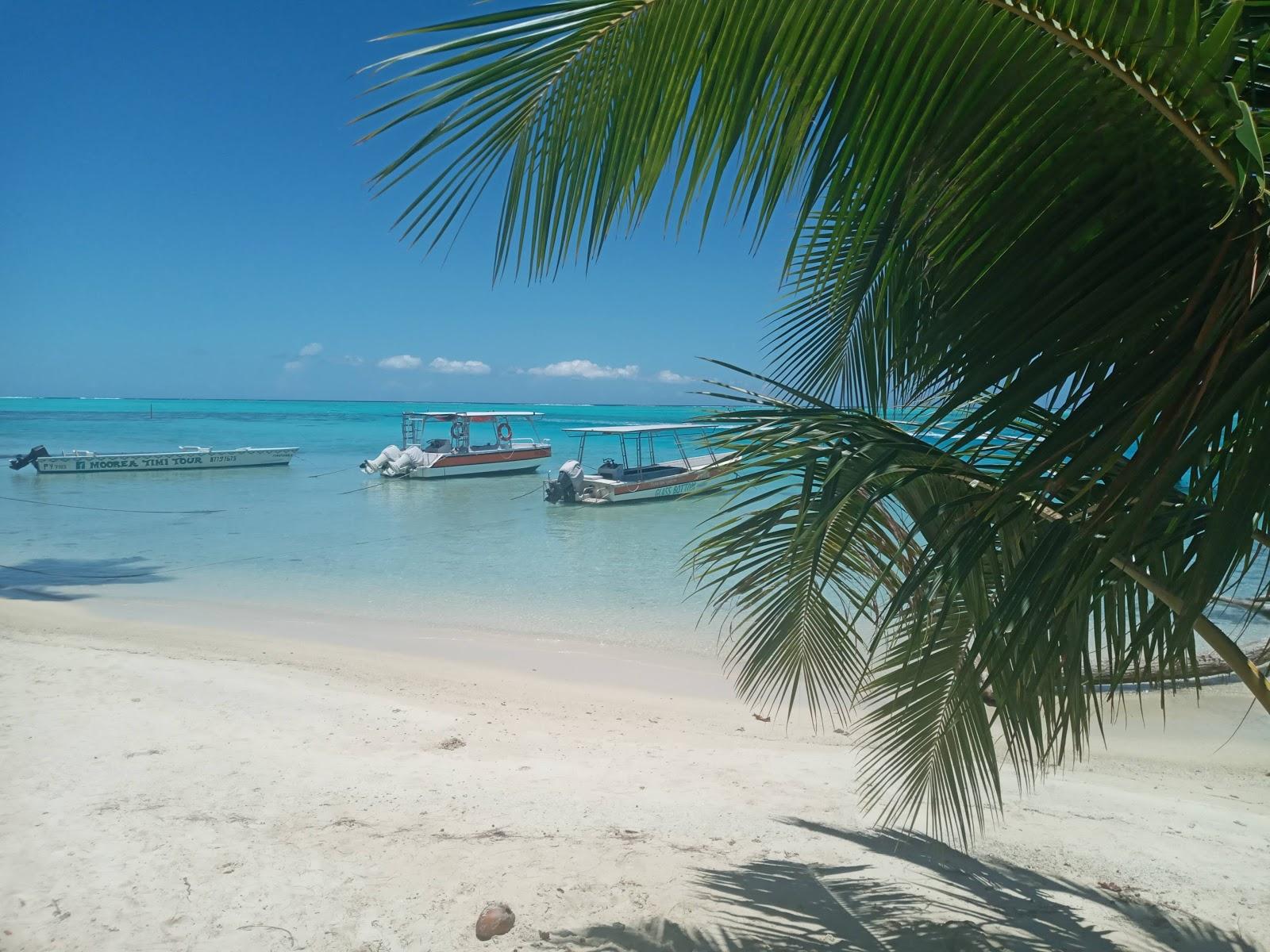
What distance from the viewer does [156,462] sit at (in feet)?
101

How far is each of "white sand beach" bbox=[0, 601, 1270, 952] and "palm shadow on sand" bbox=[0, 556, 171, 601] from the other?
5.94 metres

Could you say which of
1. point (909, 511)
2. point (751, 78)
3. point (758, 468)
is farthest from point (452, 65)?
point (909, 511)

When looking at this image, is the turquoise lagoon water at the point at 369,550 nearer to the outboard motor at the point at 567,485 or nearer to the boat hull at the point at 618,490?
the boat hull at the point at 618,490

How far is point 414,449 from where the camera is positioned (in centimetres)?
3284

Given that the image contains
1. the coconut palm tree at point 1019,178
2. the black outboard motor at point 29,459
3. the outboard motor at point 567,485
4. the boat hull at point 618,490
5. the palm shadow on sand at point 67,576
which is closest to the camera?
the coconut palm tree at point 1019,178

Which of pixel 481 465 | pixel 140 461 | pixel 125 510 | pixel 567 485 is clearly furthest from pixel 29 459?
pixel 567 485

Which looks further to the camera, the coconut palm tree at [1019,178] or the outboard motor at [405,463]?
the outboard motor at [405,463]

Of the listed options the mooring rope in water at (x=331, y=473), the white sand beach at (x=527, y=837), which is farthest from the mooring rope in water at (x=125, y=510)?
the white sand beach at (x=527, y=837)

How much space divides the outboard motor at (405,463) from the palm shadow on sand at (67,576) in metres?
16.6

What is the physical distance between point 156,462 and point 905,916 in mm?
33316

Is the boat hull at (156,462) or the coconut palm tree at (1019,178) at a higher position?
the coconut palm tree at (1019,178)

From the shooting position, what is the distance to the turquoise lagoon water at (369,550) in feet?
42.8

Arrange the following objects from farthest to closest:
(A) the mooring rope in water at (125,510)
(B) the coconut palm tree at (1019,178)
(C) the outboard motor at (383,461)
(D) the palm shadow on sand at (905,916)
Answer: (C) the outboard motor at (383,461)
(A) the mooring rope in water at (125,510)
(D) the palm shadow on sand at (905,916)
(B) the coconut palm tree at (1019,178)

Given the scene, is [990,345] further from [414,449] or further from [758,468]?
[414,449]
